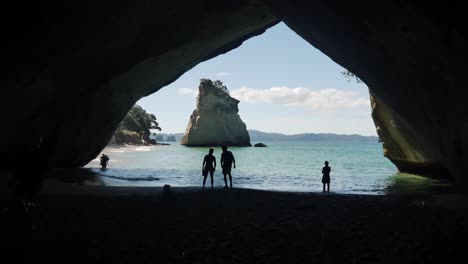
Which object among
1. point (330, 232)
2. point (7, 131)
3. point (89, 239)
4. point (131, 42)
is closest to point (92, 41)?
point (131, 42)

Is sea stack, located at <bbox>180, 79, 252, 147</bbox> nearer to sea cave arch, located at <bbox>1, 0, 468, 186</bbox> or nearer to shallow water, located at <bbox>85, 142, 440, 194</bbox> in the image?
shallow water, located at <bbox>85, 142, 440, 194</bbox>

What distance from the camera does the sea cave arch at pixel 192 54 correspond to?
930 centimetres

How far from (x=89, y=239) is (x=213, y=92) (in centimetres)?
8609

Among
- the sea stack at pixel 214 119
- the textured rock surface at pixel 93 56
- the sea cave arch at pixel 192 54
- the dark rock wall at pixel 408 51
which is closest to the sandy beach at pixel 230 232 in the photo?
the dark rock wall at pixel 408 51

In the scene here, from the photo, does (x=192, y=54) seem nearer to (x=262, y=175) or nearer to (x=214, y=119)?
(x=262, y=175)

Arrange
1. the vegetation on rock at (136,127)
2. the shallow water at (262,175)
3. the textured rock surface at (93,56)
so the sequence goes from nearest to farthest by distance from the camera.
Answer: the textured rock surface at (93,56) → the shallow water at (262,175) → the vegetation on rock at (136,127)

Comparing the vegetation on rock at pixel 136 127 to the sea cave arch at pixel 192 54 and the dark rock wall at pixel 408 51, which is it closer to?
the sea cave arch at pixel 192 54

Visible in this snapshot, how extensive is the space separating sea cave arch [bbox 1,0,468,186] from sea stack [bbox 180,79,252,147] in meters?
67.6

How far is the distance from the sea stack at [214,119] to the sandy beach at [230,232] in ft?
268

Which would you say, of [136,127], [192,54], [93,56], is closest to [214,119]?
[136,127]

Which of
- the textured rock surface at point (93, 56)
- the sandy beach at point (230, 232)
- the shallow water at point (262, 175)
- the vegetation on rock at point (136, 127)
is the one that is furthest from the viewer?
the vegetation on rock at point (136, 127)

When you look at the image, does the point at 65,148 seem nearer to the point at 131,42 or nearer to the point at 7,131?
the point at 7,131

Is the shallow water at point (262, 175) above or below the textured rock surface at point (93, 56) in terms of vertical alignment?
below

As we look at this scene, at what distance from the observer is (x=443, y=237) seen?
6172 mm
